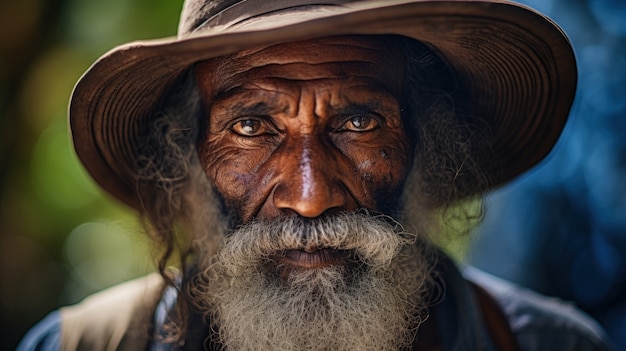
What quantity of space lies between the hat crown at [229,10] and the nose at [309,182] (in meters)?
0.36

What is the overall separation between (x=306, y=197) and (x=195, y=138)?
58 centimetres

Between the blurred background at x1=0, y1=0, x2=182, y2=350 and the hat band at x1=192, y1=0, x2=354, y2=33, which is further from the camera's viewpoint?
the blurred background at x1=0, y1=0, x2=182, y2=350

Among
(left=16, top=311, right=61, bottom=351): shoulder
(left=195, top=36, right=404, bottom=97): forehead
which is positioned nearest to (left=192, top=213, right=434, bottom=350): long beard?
(left=195, top=36, right=404, bottom=97): forehead

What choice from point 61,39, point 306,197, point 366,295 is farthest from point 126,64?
point 61,39

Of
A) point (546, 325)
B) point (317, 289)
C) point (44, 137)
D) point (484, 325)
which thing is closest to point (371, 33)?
point (317, 289)

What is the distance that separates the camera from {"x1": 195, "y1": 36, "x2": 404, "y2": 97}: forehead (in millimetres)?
1920

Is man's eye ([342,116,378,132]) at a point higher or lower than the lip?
higher

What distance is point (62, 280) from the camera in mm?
4758

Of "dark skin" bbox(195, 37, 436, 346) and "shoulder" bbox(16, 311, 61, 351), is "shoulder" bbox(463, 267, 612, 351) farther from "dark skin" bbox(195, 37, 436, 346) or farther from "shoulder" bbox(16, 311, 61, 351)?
"shoulder" bbox(16, 311, 61, 351)

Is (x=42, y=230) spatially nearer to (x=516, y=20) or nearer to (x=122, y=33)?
(x=122, y=33)

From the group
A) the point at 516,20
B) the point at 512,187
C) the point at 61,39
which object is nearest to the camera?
the point at 516,20

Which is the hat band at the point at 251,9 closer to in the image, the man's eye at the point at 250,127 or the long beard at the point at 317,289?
the man's eye at the point at 250,127

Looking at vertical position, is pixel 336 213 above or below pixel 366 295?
above

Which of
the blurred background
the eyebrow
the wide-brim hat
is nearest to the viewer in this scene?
the wide-brim hat
